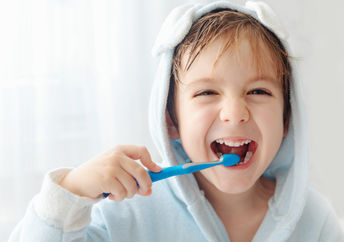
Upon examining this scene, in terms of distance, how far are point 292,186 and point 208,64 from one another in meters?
0.37

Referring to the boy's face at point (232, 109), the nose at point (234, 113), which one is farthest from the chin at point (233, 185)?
the nose at point (234, 113)

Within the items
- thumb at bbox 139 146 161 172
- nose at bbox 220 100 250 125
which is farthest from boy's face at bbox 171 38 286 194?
thumb at bbox 139 146 161 172

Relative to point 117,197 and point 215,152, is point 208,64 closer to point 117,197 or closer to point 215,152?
point 215,152

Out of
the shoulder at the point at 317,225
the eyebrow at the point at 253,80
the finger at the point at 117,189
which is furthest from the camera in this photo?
the shoulder at the point at 317,225

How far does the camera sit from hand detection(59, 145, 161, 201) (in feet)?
2.25

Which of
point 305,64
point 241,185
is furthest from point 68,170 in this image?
point 305,64

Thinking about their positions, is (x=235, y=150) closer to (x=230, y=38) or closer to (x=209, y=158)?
(x=209, y=158)

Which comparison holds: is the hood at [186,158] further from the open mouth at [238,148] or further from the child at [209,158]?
the open mouth at [238,148]

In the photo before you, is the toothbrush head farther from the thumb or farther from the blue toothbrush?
the thumb

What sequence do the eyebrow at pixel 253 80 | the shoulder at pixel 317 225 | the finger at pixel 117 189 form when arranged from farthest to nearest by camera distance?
the shoulder at pixel 317 225 < the eyebrow at pixel 253 80 < the finger at pixel 117 189

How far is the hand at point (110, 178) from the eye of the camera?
687 mm

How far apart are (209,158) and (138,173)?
0.19 m

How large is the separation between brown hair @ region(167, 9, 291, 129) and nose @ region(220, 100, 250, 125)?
0.09 m

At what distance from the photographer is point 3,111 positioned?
3.73 ft
